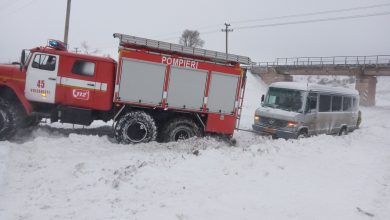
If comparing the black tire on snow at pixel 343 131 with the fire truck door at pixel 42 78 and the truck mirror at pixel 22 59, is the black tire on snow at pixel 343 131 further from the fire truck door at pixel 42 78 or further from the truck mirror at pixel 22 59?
the truck mirror at pixel 22 59

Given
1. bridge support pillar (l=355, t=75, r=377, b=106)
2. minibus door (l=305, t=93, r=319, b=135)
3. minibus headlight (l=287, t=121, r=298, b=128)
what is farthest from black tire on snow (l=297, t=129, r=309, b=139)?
bridge support pillar (l=355, t=75, r=377, b=106)

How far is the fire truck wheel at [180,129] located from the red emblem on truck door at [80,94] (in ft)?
8.56

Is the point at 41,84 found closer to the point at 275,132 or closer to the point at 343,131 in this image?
the point at 275,132

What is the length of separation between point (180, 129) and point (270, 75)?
44130 millimetres

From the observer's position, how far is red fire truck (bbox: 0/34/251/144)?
Result: 33.2 ft

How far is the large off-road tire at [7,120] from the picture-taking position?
9.59 meters

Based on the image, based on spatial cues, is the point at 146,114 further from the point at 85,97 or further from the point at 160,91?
the point at 85,97

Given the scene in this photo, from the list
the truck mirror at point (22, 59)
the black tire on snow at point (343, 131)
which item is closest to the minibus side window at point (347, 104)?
the black tire on snow at point (343, 131)

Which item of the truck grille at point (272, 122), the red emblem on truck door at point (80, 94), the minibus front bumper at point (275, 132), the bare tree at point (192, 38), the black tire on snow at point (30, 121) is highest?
the bare tree at point (192, 38)

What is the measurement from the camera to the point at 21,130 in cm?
1085

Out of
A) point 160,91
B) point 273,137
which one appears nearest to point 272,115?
point 273,137

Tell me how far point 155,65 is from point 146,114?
1539 mm

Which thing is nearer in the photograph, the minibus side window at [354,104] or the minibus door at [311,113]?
the minibus door at [311,113]

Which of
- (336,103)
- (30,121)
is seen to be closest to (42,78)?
(30,121)
